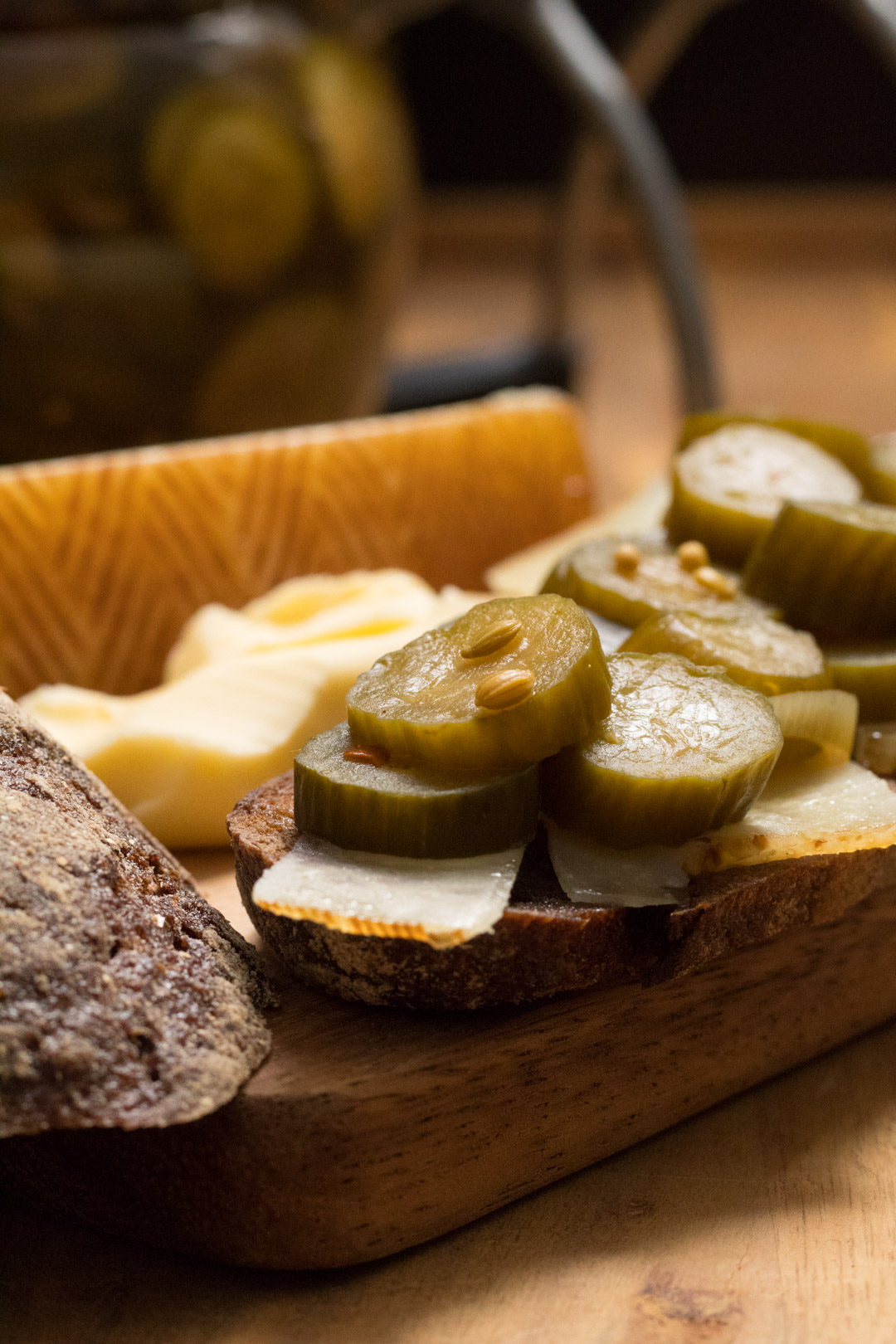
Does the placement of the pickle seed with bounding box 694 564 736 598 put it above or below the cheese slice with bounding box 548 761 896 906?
above

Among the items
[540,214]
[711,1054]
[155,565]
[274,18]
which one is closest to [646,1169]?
[711,1054]

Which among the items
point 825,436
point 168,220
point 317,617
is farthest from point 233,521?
point 825,436

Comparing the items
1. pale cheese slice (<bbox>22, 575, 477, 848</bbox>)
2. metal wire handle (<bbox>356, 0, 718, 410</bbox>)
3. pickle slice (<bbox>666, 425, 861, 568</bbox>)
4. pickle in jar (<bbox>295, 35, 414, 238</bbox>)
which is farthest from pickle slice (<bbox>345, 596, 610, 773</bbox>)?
metal wire handle (<bbox>356, 0, 718, 410</bbox>)

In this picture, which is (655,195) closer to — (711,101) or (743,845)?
(743,845)

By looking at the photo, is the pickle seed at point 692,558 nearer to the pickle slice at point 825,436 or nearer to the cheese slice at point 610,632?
the cheese slice at point 610,632

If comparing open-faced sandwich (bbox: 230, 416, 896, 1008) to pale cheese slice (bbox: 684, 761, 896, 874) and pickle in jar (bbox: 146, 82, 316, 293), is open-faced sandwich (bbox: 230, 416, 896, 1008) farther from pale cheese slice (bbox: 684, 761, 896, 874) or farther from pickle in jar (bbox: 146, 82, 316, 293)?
pickle in jar (bbox: 146, 82, 316, 293)

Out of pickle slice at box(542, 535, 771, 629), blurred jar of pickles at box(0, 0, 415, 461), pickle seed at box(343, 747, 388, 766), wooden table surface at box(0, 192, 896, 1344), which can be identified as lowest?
wooden table surface at box(0, 192, 896, 1344)
